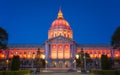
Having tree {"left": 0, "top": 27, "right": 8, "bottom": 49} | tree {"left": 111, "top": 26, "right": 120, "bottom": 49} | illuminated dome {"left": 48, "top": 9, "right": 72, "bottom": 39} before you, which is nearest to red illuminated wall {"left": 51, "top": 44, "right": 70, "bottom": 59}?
illuminated dome {"left": 48, "top": 9, "right": 72, "bottom": 39}

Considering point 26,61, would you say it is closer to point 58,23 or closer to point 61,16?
point 58,23

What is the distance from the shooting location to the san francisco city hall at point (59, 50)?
141 m

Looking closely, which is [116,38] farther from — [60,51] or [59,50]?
[59,50]

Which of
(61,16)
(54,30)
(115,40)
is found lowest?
(115,40)

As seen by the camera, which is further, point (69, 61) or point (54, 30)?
point (54, 30)

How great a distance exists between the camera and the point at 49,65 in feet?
452

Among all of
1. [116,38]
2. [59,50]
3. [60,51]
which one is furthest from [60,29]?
[116,38]

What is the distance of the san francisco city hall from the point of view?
141m

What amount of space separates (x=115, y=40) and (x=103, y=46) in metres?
71.9

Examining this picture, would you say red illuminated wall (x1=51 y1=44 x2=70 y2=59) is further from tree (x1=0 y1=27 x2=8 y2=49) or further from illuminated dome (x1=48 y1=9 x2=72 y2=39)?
tree (x1=0 y1=27 x2=8 y2=49)

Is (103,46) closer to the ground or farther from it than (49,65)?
farther from it

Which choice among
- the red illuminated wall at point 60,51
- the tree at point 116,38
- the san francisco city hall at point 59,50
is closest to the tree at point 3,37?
the tree at point 116,38

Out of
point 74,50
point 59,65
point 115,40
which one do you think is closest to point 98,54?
point 74,50

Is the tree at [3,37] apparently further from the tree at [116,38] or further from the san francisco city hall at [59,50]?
the san francisco city hall at [59,50]
